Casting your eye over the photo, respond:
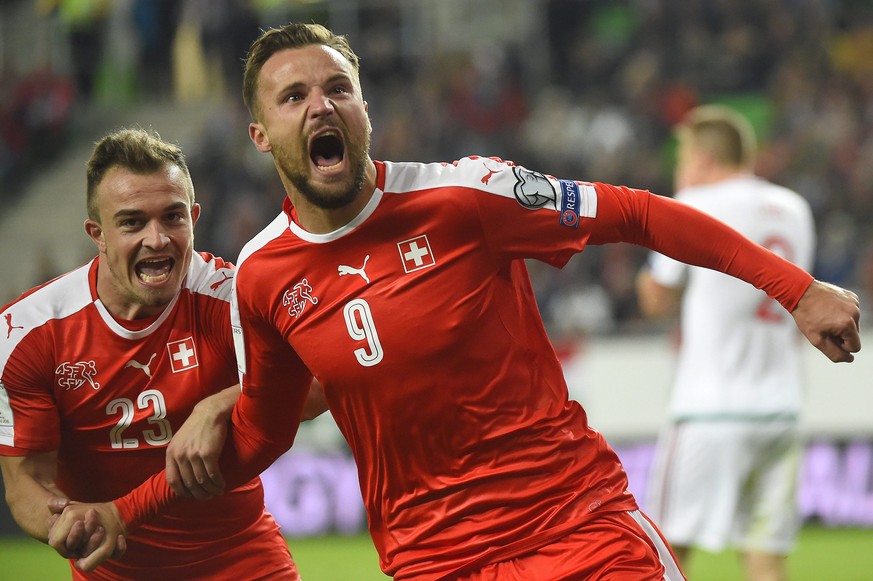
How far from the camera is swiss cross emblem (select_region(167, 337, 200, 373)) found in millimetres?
3812

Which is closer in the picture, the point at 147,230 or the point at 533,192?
the point at 533,192

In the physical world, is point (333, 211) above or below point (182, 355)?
above

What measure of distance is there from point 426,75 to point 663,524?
37.4 ft

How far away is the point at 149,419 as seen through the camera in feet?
12.5

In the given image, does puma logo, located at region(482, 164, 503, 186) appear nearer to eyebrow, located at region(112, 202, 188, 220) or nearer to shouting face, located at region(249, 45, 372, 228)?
shouting face, located at region(249, 45, 372, 228)

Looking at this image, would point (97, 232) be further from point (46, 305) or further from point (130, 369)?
point (130, 369)

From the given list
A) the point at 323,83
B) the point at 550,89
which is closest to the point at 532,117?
the point at 550,89

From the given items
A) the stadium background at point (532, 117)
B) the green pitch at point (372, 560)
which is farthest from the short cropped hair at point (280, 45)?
the stadium background at point (532, 117)

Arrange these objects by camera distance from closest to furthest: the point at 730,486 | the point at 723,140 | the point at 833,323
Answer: the point at 833,323 < the point at 730,486 < the point at 723,140

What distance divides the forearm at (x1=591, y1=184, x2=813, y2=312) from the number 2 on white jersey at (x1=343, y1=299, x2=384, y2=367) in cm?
64

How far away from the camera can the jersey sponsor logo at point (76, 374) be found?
3.77 m

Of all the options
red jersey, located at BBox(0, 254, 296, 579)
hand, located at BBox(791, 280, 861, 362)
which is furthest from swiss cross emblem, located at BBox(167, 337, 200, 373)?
hand, located at BBox(791, 280, 861, 362)

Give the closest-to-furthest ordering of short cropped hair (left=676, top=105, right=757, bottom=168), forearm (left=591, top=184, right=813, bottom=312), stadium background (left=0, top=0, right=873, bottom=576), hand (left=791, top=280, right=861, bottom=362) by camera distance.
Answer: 1. hand (left=791, top=280, right=861, bottom=362)
2. forearm (left=591, top=184, right=813, bottom=312)
3. short cropped hair (left=676, top=105, right=757, bottom=168)
4. stadium background (left=0, top=0, right=873, bottom=576)

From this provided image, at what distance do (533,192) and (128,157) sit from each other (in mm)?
1330
